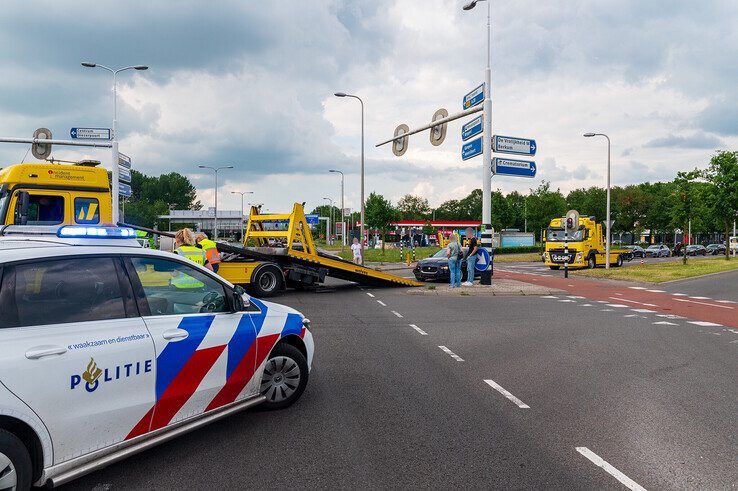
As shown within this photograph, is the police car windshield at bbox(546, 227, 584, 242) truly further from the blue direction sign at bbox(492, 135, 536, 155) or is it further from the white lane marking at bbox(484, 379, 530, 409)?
the white lane marking at bbox(484, 379, 530, 409)

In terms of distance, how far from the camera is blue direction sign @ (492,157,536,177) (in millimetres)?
18469

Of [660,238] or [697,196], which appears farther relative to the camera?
[660,238]

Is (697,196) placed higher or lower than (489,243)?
higher

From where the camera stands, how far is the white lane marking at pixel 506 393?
538 centimetres

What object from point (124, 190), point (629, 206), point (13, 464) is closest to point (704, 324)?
point (13, 464)

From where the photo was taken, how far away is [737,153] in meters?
38.3

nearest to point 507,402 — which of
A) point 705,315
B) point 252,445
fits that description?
point 252,445

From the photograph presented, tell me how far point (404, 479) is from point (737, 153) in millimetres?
43278

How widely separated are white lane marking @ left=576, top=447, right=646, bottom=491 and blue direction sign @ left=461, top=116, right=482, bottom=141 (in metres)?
15.9

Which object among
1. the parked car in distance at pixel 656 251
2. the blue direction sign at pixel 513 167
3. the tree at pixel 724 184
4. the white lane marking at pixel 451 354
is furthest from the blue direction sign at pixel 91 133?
the parked car in distance at pixel 656 251

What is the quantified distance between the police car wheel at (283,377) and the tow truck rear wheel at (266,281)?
32.2 ft

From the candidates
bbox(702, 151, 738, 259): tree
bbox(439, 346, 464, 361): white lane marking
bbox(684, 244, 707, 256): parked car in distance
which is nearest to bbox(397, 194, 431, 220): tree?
bbox(684, 244, 707, 256): parked car in distance

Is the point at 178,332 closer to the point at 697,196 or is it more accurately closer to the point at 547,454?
the point at 547,454

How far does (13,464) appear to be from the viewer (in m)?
2.98
